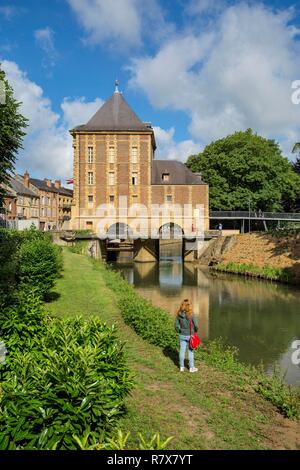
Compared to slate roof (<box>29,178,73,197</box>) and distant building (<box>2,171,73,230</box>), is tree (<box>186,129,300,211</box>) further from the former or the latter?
slate roof (<box>29,178,73,197</box>)

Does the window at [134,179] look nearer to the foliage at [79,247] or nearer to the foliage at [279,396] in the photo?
the foliage at [79,247]

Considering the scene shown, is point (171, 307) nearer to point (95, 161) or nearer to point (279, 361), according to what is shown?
point (279, 361)

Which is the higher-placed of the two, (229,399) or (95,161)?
(95,161)

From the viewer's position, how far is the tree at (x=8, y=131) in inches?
517

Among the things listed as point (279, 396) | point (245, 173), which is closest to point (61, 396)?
point (279, 396)

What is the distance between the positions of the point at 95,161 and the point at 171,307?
27061 mm

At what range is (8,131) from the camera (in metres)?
13.2

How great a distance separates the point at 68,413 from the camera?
4.13 meters

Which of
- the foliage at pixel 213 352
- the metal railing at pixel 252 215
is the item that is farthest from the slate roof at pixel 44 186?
the foliage at pixel 213 352

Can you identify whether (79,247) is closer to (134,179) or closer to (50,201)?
(134,179)

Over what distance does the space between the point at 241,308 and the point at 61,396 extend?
16816 millimetres

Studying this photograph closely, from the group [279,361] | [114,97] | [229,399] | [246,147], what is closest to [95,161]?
[114,97]

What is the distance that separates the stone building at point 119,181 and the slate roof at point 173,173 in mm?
118

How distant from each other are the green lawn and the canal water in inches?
111
